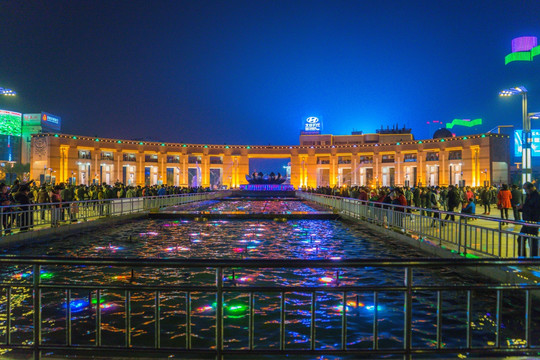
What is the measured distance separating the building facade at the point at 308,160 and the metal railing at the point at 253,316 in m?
76.1

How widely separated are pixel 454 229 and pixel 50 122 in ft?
504

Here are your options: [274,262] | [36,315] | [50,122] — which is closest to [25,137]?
[50,122]

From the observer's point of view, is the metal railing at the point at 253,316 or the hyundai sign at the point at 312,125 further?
the hyundai sign at the point at 312,125

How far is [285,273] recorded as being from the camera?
9.41 meters

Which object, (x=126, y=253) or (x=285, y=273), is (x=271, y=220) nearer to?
(x=126, y=253)

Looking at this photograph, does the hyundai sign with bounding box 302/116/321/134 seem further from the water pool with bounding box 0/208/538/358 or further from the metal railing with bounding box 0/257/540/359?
the metal railing with bounding box 0/257/540/359

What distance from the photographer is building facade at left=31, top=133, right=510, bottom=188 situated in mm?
78812

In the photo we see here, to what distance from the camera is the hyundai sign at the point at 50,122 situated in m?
138

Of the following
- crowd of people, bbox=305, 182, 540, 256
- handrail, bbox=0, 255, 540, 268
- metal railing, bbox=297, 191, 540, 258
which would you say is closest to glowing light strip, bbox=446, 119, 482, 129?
crowd of people, bbox=305, 182, 540, 256

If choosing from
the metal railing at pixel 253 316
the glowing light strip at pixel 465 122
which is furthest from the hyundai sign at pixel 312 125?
the metal railing at pixel 253 316

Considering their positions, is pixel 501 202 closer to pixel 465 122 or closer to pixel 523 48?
pixel 523 48

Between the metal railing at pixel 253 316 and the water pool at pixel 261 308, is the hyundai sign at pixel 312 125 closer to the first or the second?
the water pool at pixel 261 308

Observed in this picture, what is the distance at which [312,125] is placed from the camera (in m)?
112

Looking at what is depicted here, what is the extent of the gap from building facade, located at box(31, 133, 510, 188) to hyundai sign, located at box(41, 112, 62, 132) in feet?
185
